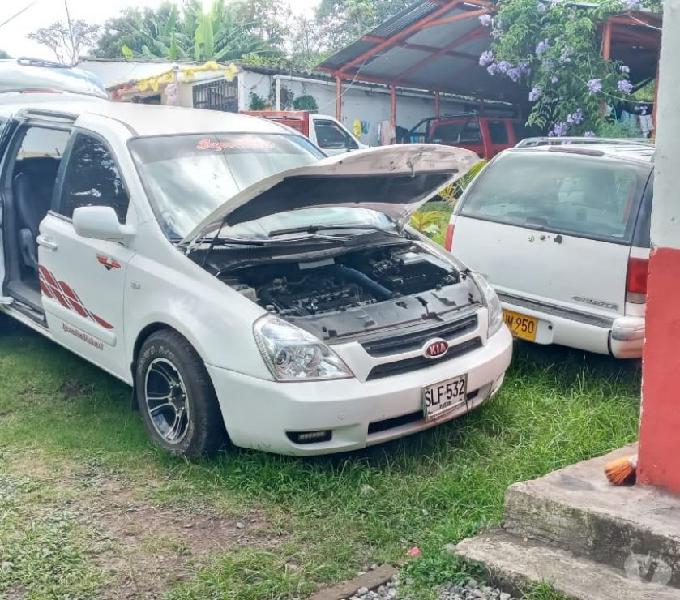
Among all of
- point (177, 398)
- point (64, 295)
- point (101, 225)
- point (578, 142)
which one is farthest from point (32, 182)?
point (578, 142)

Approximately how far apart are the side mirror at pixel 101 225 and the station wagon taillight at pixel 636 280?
2838 millimetres

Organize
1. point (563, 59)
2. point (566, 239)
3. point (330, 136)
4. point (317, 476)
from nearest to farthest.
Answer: point (317, 476)
point (566, 239)
point (563, 59)
point (330, 136)

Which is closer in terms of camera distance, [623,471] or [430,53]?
[623,471]

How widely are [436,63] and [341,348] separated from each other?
15.0 m

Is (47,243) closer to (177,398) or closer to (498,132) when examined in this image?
(177,398)

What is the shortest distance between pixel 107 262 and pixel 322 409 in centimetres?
173

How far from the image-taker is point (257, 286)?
4.27m

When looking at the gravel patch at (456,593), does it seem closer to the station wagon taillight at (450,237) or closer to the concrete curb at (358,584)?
the concrete curb at (358,584)

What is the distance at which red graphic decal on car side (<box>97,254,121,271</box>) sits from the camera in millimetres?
4613

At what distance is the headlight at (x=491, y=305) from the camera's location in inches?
182

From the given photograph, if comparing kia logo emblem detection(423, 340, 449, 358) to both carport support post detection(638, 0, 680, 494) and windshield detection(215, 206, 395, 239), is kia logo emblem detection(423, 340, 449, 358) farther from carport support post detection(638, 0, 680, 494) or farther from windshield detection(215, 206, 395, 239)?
carport support post detection(638, 0, 680, 494)

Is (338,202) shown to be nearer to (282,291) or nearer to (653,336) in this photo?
(282,291)

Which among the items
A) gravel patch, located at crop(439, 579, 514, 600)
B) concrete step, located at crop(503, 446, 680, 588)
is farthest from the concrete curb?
concrete step, located at crop(503, 446, 680, 588)

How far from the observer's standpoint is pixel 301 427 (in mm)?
3771
